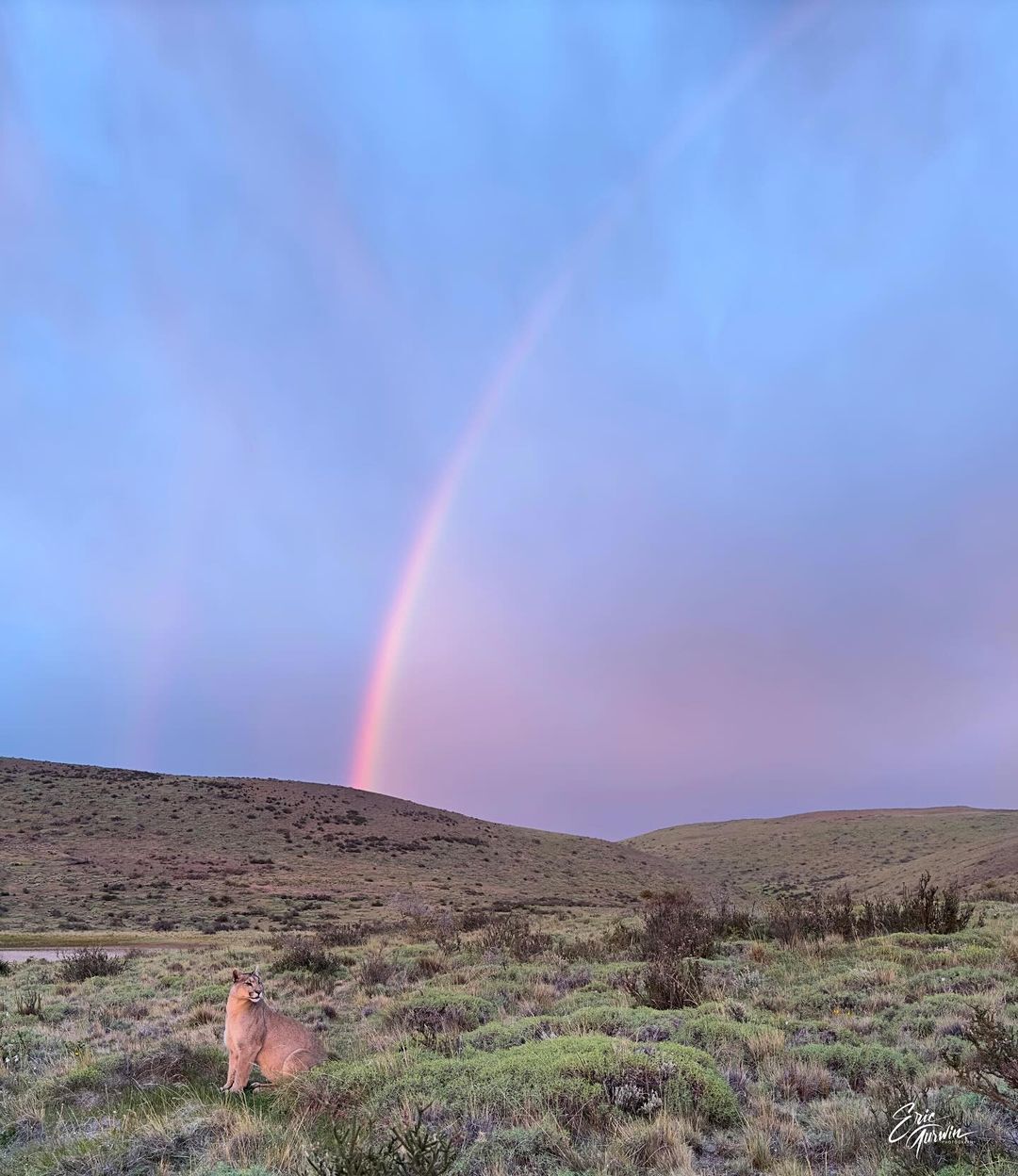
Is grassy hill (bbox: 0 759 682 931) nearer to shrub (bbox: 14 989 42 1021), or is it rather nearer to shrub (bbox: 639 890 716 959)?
shrub (bbox: 14 989 42 1021)

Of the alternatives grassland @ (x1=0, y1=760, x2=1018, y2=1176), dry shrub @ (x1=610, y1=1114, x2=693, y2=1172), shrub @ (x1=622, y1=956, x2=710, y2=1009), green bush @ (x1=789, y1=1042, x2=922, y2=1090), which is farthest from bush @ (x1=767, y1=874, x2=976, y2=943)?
dry shrub @ (x1=610, y1=1114, x2=693, y2=1172)

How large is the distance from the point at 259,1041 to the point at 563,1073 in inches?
112

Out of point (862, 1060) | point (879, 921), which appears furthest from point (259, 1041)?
point (879, 921)

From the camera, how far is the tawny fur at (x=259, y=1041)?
6.52 metres

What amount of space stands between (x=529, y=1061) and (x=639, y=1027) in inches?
80.9

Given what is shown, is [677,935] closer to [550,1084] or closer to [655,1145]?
[550,1084]

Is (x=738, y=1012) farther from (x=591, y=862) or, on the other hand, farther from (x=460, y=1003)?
(x=591, y=862)

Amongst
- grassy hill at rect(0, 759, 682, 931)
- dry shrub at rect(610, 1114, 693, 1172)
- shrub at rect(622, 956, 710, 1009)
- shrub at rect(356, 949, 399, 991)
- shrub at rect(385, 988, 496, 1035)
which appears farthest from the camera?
grassy hill at rect(0, 759, 682, 931)

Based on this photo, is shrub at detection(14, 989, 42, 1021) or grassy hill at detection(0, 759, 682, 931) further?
grassy hill at detection(0, 759, 682, 931)

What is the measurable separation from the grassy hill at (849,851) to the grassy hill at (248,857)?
1122cm

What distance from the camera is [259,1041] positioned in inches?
263

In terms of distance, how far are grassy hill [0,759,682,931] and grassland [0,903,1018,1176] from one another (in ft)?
87.9

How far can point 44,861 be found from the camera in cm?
4972

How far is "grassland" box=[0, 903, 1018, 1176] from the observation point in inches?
186
